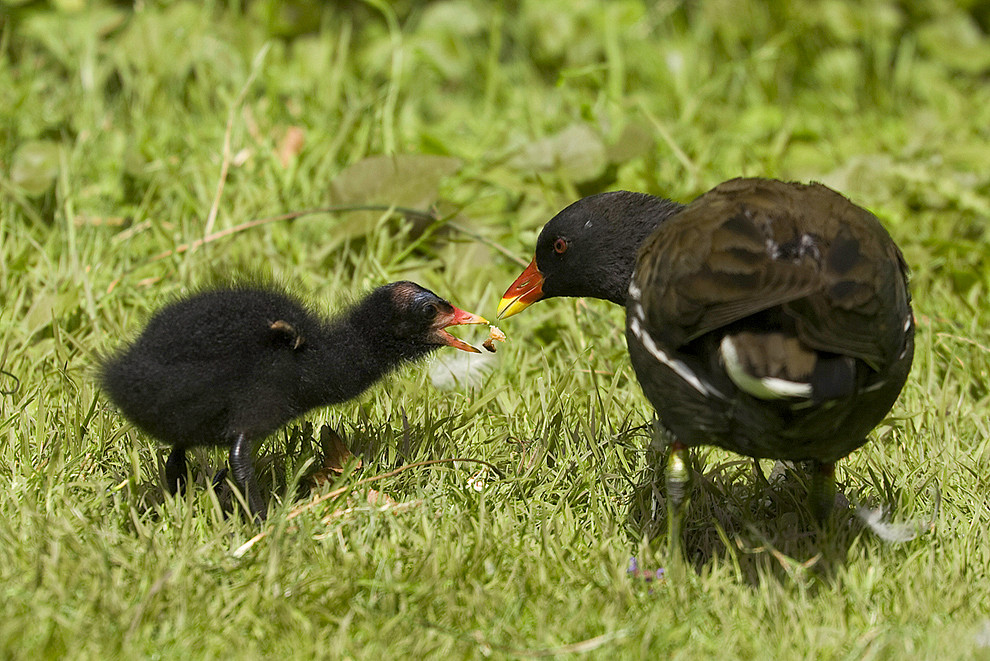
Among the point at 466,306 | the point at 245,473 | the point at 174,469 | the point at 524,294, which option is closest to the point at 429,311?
the point at 524,294

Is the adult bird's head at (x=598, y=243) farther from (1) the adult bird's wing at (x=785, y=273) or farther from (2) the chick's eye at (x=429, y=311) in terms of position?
(1) the adult bird's wing at (x=785, y=273)

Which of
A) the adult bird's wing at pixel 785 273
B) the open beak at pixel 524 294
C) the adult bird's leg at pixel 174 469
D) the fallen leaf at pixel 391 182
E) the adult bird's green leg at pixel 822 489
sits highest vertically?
the adult bird's wing at pixel 785 273

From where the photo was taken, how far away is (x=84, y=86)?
19.0 feet

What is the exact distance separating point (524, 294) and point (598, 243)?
389 mm

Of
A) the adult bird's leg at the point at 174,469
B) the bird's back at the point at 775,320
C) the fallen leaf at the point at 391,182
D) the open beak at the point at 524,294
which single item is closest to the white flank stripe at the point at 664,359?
the bird's back at the point at 775,320

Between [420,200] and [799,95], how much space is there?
3.31m

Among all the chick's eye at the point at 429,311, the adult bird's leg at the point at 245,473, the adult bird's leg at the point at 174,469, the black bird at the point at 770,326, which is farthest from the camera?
the chick's eye at the point at 429,311

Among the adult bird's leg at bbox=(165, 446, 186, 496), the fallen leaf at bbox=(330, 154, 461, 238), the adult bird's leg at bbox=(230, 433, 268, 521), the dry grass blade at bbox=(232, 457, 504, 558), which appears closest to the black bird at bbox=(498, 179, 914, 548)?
the dry grass blade at bbox=(232, 457, 504, 558)

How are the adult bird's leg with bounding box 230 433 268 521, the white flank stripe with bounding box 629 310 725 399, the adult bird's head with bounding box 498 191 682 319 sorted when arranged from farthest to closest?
the adult bird's head with bounding box 498 191 682 319
the adult bird's leg with bounding box 230 433 268 521
the white flank stripe with bounding box 629 310 725 399

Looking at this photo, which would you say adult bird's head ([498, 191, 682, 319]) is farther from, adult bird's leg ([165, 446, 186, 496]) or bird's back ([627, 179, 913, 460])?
adult bird's leg ([165, 446, 186, 496])

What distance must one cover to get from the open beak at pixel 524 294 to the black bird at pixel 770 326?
702 mm

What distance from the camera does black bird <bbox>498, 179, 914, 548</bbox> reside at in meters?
2.70

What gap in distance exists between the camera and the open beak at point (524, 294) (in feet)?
13.0

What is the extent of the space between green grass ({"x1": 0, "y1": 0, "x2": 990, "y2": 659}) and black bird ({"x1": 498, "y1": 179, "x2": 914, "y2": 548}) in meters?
0.38
